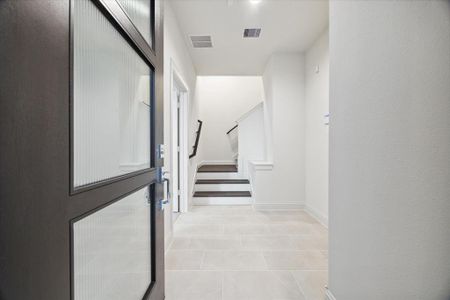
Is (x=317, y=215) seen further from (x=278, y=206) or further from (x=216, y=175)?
(x=216, y=175)

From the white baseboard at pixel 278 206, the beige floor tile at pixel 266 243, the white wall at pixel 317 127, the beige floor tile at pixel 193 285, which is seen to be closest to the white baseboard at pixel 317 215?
the white wall at pixel 317 127

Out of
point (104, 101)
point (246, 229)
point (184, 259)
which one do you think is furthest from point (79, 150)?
point (246, 229)

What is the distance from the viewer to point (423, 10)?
36.4 inches

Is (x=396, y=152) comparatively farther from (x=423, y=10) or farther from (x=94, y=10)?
(x=94, y=10)

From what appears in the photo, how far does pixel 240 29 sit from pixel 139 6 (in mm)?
2377

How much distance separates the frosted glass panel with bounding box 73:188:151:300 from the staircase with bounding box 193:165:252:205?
132 inches

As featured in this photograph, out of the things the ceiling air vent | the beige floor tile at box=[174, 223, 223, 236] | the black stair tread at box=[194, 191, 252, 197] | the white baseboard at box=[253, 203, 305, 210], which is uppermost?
the ceiling air vent

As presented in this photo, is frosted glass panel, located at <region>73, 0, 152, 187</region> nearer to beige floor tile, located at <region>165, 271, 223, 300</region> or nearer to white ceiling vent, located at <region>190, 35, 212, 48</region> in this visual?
beige floor tile, located at <region>165, 271, 223, 300</region>

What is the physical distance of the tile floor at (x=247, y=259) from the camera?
6.20ft

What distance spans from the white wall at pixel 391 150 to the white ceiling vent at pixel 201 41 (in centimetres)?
237

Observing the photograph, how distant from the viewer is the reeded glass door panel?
3.71 ft

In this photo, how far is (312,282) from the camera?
2010 mm

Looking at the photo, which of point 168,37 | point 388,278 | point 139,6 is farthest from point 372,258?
point 168,37

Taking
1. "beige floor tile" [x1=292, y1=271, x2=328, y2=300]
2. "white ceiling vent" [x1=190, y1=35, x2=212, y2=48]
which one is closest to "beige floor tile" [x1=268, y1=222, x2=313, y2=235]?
"beige floor tile" [x1=292, y1=271, x2=328, y2=300]
